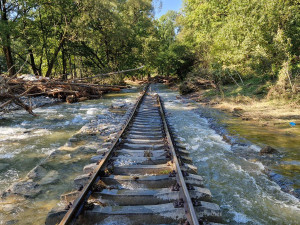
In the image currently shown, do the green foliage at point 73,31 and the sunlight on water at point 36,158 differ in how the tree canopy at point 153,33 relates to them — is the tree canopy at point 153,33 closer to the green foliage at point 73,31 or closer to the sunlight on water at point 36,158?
the green foliage at point 73,31

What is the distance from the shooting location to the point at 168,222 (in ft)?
9.17

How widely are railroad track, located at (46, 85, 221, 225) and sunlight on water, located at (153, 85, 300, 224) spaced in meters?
0.53

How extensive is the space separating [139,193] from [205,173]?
209 centimetres

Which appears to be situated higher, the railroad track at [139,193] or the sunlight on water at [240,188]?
the railroad track at [139,193]

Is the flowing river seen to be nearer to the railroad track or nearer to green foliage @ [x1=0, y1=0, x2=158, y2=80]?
the railroad track

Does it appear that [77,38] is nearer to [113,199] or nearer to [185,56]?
[185,56]

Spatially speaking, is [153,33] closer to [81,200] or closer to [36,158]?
[36,158]

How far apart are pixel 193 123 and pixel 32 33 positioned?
62.4ft

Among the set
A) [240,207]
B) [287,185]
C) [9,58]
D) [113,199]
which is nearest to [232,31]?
[287,185]

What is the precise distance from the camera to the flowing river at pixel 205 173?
11.3 ft

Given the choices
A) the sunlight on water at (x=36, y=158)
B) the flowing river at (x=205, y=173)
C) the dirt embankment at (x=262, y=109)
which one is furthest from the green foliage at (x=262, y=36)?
the sunlight on water at (x=36, y=158)

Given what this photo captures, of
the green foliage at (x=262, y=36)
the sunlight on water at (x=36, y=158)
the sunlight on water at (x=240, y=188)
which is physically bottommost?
the sunlight on water at (x=240, y=188)

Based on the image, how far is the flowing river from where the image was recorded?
3.45m

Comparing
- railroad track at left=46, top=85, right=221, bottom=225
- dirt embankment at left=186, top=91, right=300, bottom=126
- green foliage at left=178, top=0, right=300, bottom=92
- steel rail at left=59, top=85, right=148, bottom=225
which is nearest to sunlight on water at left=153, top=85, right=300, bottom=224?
railroad track at left=46, top=85, right=221, bottom=225
